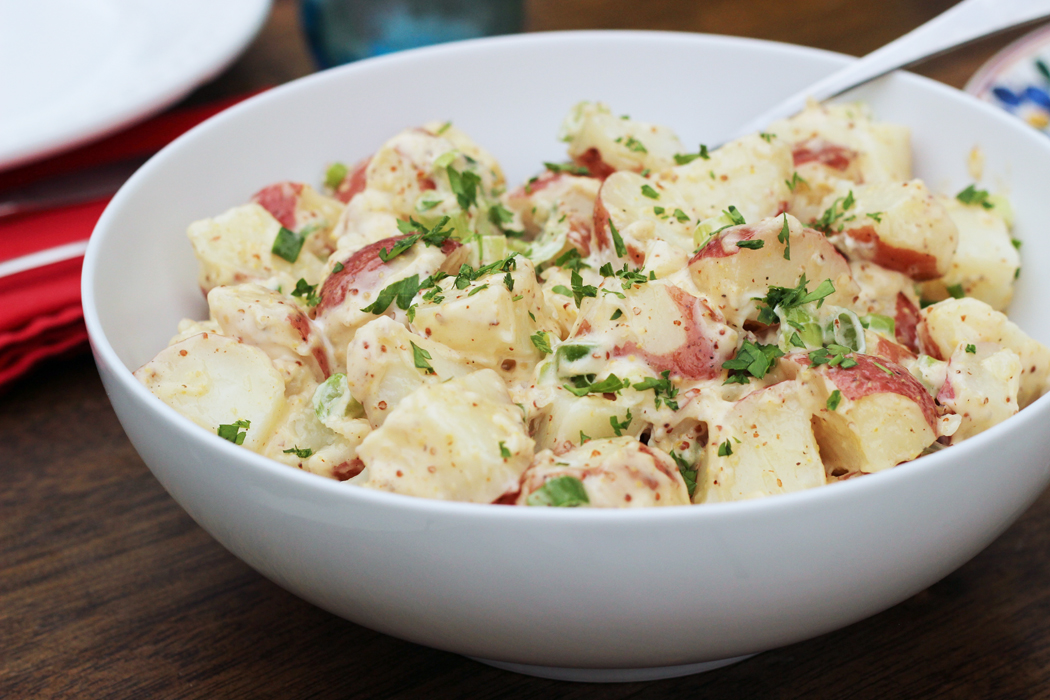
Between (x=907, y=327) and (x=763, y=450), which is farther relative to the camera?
(x=907, y=327)

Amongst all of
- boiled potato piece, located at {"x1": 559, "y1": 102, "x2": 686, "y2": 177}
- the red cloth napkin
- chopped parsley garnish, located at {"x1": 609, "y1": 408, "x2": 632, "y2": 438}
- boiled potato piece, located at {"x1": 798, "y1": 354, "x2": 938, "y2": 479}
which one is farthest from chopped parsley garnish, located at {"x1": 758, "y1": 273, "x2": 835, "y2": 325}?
the red cloth napkin

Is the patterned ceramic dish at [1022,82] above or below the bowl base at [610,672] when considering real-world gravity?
above

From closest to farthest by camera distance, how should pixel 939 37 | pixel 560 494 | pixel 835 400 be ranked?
pixel 560 494, pixel 835 400, pixel 939 37

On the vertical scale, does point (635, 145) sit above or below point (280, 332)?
above

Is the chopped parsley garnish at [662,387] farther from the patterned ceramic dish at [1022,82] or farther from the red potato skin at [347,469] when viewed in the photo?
the patterned ceramic dish at [1022,82]

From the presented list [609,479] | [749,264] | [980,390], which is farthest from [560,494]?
[980,390]

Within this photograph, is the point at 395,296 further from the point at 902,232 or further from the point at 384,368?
the point at 902,232

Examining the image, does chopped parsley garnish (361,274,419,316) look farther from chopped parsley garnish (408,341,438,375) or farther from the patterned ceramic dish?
the patterned ceramic dish

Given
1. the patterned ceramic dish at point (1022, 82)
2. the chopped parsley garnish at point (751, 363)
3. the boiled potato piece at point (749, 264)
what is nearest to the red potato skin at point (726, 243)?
the boiled potato piece at point (749, 264)
